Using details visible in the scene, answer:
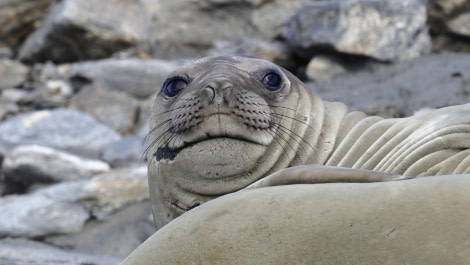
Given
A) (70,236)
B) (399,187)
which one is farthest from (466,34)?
(399,187)

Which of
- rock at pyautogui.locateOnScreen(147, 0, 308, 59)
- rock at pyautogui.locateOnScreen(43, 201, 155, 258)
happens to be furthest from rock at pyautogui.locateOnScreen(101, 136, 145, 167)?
rock at pyautogui.locateOnScreen(147, 0, 308, 59)

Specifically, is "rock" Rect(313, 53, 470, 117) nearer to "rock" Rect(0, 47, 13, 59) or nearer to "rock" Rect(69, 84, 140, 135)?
"rock" Rect(69, 84, 140, 135)

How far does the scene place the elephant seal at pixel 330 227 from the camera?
2.64 metres

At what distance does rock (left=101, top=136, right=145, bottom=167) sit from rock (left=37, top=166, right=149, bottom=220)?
49cm

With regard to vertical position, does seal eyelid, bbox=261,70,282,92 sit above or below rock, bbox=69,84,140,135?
below

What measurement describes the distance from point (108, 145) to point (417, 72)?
2870 millimetres

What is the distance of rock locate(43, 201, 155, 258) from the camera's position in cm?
772

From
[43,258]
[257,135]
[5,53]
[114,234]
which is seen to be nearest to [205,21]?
[5,53]

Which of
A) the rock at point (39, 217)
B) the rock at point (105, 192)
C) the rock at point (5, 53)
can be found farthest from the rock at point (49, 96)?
the rock at point (39, 217)

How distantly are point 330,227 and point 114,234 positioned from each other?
5359 mm

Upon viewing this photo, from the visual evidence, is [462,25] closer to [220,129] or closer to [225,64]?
[225,64]

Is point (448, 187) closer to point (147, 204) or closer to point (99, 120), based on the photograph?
point (147, 204)

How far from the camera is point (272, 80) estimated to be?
13.9 ft

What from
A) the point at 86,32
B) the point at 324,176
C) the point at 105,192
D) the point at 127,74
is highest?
the point at 86,32
